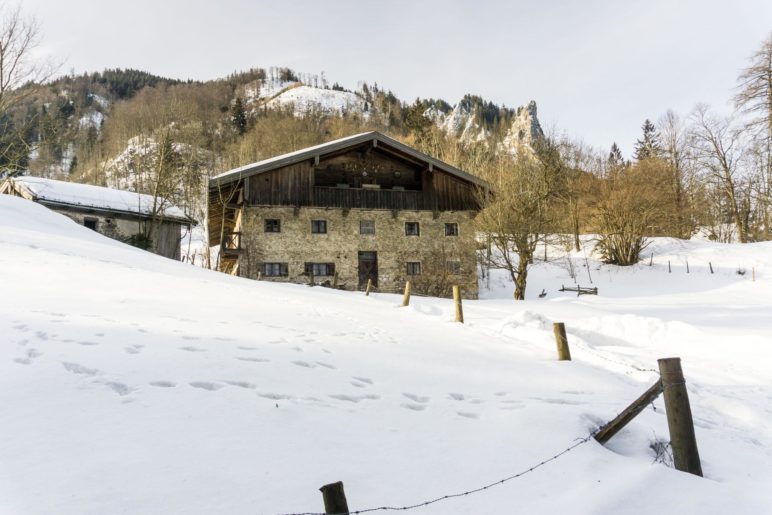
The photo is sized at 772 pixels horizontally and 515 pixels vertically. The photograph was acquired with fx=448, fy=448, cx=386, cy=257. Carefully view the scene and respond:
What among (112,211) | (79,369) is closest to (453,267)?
(112,211)

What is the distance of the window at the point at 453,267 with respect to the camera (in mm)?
25516

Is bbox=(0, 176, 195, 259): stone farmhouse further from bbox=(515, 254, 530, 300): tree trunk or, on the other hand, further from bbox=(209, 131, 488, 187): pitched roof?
bbox=(515, 254, 530, 300): tree trunk

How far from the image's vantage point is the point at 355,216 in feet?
82.1

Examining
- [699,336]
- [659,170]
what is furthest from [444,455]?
[659,170]

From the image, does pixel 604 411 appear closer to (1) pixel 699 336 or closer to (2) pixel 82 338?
(2) pixel 82 338

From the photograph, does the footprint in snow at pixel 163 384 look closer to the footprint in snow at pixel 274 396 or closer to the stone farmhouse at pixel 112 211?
the footprint in snow at pixel 274 396

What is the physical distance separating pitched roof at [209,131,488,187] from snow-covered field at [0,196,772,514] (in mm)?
14510

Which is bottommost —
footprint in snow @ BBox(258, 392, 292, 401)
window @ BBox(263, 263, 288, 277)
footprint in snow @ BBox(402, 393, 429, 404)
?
footprint in snow @ BBox(402, 393, 429, 404)

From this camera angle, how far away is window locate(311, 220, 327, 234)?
24359 millimetres

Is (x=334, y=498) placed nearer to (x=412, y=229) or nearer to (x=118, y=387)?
(x=118, y=387)

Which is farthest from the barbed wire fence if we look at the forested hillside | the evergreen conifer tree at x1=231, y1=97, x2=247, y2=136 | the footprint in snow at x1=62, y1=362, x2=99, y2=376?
the evergreen conifer tree at x1=231, y1=97, x2=247, y2=136

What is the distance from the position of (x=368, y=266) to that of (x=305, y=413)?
2105 centimetres

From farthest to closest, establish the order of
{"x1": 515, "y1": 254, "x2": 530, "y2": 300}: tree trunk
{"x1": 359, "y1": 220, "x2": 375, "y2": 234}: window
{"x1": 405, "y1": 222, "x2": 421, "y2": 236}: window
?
1. {"x1": 405, "y1": 222, "x2": 421, "y2": 236}: window
2. {"x1": 359, "y1": 220, "x2": 375, "y2": 234}: window
3. {"x1": 515, "y1": 254, "x2": 530, "y2": 300}: tree trunk

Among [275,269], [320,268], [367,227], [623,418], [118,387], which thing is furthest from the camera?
[367,227]
